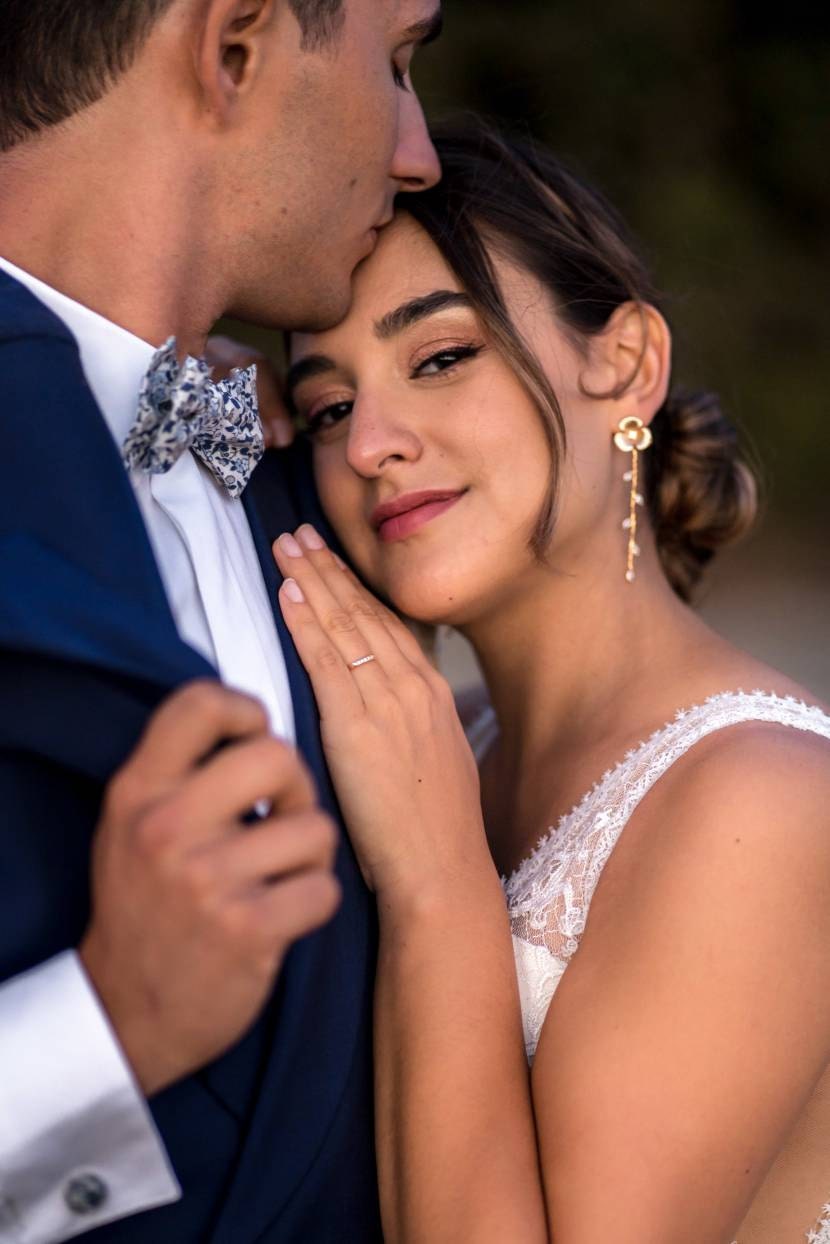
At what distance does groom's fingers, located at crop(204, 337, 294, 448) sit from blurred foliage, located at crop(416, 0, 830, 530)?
730 cm

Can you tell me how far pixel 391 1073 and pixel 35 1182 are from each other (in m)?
0.61

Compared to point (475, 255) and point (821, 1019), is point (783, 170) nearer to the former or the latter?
point (475, 255)

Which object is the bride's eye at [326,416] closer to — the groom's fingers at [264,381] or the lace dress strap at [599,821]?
the groom's fingers at [264,381]

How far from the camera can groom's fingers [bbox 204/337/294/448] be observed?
273cm

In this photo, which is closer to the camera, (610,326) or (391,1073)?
(391,1073)

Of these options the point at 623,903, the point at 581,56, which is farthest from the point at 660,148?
the point at 623,903

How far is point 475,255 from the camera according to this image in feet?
8.45

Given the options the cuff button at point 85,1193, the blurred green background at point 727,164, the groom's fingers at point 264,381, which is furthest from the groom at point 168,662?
the blurred green background at point 727,164

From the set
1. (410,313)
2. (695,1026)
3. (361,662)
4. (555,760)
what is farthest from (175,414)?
(555,760)

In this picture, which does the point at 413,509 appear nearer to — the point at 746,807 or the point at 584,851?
the point at 584,851

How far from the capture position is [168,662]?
62.1 inches

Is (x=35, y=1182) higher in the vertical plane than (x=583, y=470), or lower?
lower

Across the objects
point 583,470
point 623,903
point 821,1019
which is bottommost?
point 821,1019

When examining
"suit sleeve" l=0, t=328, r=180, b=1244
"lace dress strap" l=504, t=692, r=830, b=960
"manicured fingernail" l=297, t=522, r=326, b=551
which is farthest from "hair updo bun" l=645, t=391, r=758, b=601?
"suit sleeve" l=0, t=328, r=180, b=1244
